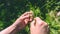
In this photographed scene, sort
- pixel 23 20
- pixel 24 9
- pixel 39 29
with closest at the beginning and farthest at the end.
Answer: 1. pixel 39 29
2. pixel 23 20
3. pixel 24 9

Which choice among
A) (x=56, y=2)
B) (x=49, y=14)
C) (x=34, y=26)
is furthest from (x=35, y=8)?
(x=34, y=26)

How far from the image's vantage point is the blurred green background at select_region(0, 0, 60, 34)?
221cm

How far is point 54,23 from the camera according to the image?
6.94ft

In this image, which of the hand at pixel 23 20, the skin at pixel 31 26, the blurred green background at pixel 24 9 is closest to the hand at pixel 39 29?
the skin at pixel 31 26

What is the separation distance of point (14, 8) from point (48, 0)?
0.42m

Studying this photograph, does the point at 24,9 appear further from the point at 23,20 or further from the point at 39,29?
the point at 39,29

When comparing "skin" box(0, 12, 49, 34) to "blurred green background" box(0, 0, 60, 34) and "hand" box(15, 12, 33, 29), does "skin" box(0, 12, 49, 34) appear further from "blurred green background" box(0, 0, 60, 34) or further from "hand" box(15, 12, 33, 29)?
"blurred green background" box(0, 0, 60, 34)

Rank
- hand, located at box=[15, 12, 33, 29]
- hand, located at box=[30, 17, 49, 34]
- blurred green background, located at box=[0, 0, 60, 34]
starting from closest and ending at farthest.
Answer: hand, located at box=[30, 17, 49, 34] → hand, located at box=[15, 12, 33, 29] → blurred green background, located at box=[0, 0, 60, 34]

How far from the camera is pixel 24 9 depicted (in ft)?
7.77

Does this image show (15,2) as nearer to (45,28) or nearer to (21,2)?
(21,2)

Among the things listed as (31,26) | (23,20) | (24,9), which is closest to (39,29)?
(31,26)

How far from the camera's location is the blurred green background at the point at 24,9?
2214 mm

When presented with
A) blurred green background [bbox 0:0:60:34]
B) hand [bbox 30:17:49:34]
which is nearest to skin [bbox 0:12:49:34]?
hand [bbox 30:17:49:34]

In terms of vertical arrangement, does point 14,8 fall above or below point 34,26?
above
